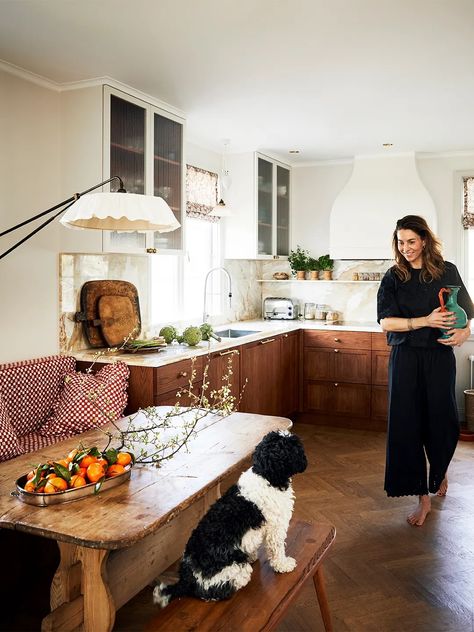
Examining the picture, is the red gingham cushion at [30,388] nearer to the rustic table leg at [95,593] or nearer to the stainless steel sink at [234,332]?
the rustic table leg at [95,593]

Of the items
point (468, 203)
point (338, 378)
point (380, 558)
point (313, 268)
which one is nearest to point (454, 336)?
point (380, 558)

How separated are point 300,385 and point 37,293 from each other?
2.78 meters

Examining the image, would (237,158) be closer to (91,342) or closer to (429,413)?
(91,342)

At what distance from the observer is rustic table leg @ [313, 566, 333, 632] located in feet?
7.13

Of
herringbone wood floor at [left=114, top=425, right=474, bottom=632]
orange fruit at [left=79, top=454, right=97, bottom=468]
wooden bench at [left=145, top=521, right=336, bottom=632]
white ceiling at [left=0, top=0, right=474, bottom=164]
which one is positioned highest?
white ceiling at [left=0, top=0, right=474, bottom=164]

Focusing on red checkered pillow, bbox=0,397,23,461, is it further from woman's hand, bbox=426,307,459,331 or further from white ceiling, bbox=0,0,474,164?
woman's hand, bbox=426,307,459,331

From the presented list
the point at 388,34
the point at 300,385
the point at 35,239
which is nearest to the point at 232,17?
the point at 388,34

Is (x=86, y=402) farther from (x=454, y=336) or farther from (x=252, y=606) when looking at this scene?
(x=454, y=336)

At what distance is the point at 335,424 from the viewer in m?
5.44

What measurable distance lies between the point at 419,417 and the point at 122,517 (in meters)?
2.10

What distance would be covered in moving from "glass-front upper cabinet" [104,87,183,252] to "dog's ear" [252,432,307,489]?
1.89 metres

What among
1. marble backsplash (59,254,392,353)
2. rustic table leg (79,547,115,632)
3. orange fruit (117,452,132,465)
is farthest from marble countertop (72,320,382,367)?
rustic table leg (79,547,115,632)

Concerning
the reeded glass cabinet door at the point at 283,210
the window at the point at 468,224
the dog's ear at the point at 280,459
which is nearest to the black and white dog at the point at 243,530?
the dog's ear at the point at 280,459

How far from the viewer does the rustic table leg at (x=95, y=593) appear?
1773 mm
